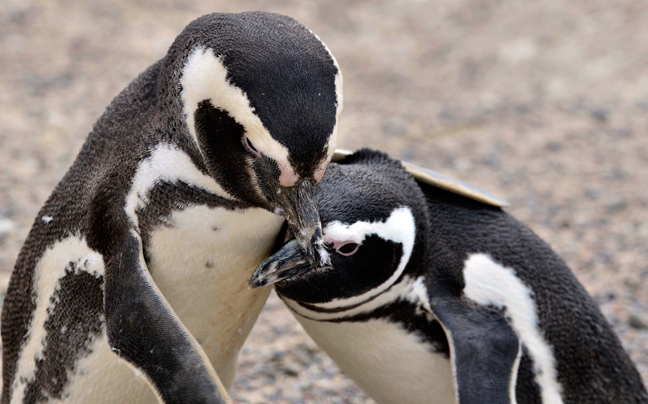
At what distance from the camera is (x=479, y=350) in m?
2.25

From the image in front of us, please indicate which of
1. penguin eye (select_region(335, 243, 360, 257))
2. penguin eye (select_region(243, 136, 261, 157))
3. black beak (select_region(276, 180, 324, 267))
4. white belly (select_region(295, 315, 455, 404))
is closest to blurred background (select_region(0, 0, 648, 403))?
white belly (select_region(295, 315, 455, 404))

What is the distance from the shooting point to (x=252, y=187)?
1.86 meters

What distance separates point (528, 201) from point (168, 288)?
3.07 meters

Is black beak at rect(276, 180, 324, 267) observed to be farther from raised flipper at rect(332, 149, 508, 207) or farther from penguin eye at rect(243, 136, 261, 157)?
raised flipper at rect(332, 149, 508, 207)

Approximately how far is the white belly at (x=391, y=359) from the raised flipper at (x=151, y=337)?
0.64 metres

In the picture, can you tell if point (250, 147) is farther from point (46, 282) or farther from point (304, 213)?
point (46, 282)

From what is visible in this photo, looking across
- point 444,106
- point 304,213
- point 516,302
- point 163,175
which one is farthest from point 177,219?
point 444,106

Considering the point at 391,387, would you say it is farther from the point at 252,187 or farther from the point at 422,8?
the point at 422,8

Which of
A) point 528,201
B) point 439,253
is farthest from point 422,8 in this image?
point 439,253

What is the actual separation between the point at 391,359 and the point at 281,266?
58 cm

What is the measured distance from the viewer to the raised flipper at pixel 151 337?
1.83m

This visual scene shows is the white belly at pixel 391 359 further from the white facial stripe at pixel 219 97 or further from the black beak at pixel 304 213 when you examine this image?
the white facial stripe at pixel 219 97

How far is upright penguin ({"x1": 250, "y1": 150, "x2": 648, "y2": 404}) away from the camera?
2217 mm

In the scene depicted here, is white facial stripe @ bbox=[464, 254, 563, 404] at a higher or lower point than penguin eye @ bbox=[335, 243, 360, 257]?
higher
